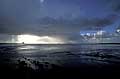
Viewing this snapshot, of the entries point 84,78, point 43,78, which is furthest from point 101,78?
point 43,78

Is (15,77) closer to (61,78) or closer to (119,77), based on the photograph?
(61,78)

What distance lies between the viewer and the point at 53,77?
3064 centimetres

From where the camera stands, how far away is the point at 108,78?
3050 centimetres

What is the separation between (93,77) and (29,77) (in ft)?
38.8

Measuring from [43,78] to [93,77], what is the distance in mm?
9299

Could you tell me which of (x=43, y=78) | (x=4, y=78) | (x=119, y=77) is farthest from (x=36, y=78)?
(x=119, y=77)

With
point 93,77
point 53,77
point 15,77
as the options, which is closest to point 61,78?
point 53,77

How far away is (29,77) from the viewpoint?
30406 mm

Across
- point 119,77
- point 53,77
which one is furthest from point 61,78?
point 119,77

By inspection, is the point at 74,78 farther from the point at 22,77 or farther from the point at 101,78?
the point at 22,77

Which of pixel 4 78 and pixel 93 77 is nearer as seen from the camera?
pixel 4 78

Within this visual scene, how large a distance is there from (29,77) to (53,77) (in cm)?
437

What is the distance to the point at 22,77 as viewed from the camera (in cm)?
2986

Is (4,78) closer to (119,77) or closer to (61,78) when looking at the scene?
(61,78)
